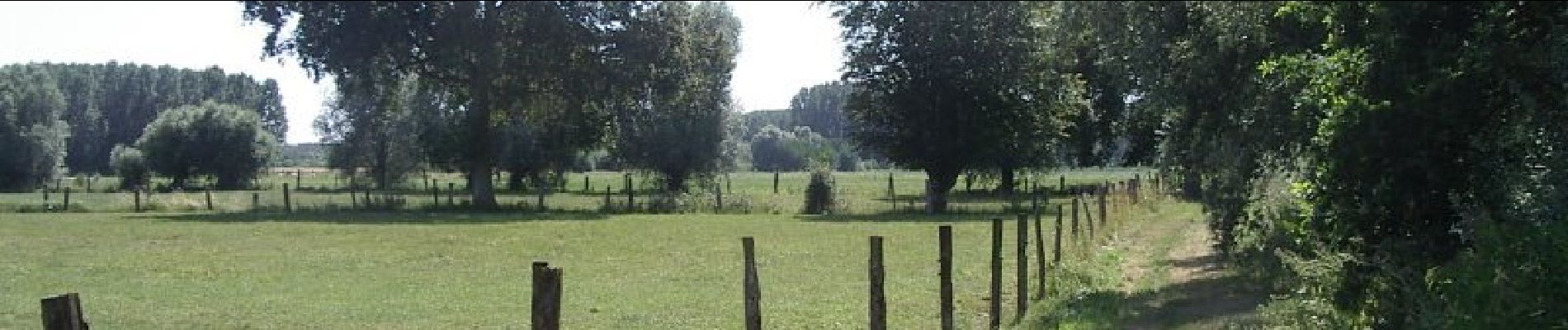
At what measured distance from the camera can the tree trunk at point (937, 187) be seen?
4656 cm

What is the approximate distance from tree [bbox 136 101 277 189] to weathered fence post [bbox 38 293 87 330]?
84.6 m

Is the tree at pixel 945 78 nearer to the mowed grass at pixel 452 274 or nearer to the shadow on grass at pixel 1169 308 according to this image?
the mowed grass at pixel 452 274

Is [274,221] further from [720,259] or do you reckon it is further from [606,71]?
[720,259]

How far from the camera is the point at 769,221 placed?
38812 mm

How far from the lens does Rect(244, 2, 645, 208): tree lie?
46.6 metres

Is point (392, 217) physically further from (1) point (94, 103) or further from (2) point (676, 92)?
(1) point (94, 103)

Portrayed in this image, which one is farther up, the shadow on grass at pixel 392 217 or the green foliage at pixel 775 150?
the green foliage at pixel 775 150

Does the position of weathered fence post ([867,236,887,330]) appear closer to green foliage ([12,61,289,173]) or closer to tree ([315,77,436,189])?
tree ([315,77,436,189])

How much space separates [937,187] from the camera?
156ft

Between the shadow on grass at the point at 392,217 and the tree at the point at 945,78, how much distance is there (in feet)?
37.0

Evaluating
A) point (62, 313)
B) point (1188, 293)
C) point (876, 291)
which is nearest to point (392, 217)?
point (1188, 293)

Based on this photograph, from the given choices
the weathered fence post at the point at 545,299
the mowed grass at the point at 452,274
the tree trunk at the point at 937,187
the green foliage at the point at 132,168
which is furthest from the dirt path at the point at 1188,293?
the green foliage at the point at 132,168

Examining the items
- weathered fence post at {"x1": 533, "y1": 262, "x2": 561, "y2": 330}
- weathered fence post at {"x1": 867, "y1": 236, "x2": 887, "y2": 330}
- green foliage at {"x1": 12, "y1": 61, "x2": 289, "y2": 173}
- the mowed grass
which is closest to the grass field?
the mowed grass

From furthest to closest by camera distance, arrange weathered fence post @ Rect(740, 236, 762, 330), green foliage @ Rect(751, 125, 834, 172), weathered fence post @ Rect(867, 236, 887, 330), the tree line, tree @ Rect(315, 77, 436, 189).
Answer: green foliage @ Rect(751, 125, 834, 172) → the tree line → tree @ Rect(315, 77, 436, 189) → weathered fence post @ Rect(867, 236, 887, 330) → weathered fence post @ Rect(740, 236, 762, 330)
